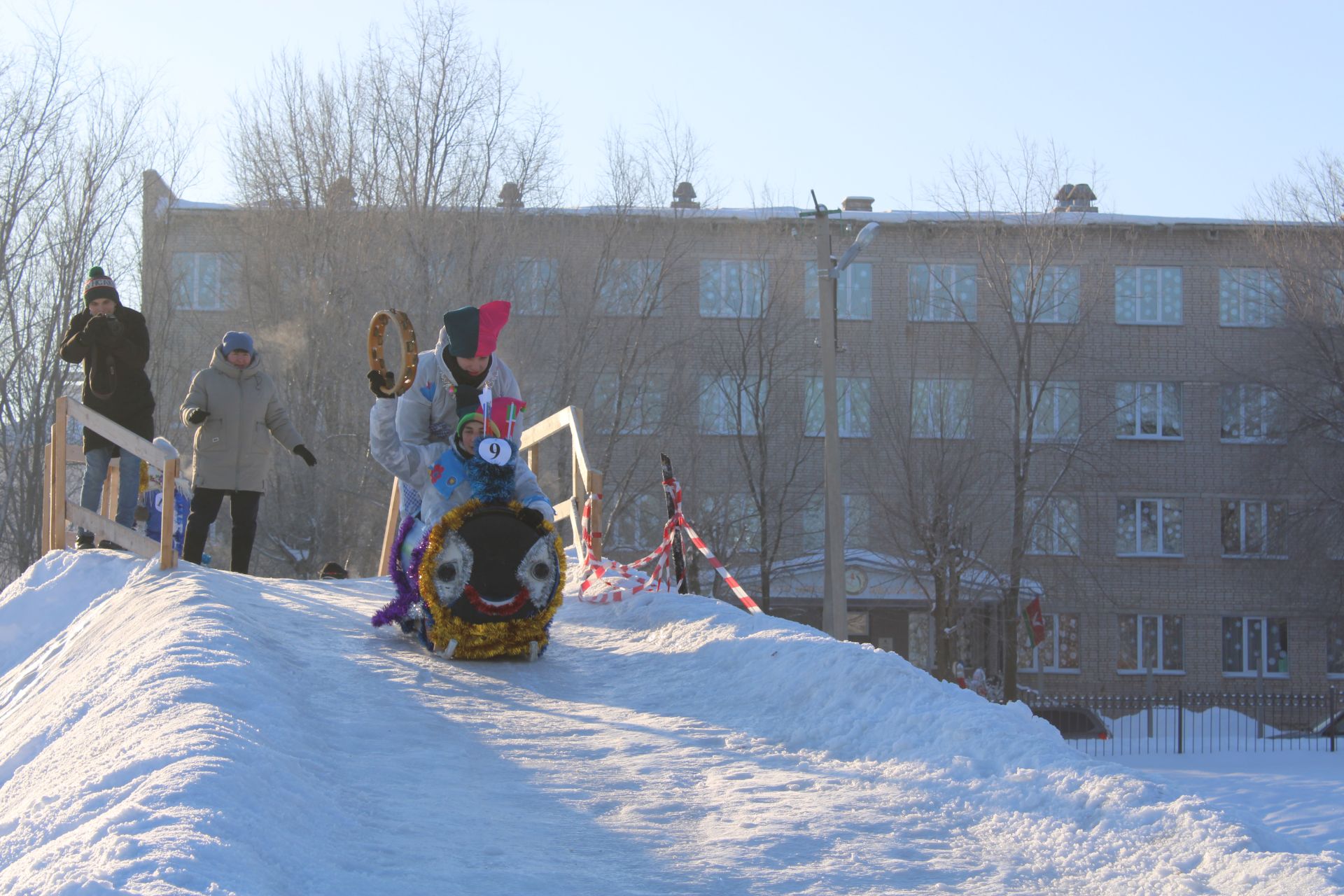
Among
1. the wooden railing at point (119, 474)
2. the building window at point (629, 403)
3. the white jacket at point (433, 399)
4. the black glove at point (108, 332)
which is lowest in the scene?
the wooden railing at point (119, 474)

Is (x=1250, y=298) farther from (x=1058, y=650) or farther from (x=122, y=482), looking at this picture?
(x=122, y=482)

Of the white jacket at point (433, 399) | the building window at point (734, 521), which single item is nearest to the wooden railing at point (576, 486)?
the white jacket at point (433, 399)

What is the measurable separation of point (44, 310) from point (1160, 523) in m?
27.0

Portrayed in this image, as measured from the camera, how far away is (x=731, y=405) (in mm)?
33656

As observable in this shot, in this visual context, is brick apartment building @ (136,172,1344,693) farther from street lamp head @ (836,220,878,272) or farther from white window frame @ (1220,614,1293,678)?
street lamp head @ (836,220,878,272)

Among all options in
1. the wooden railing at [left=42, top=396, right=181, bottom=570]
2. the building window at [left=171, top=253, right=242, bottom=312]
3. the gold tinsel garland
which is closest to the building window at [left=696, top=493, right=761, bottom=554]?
the building window at [left=171, top=253, right=242, bottom=312]

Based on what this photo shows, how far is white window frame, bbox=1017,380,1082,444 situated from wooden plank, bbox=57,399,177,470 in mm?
25341

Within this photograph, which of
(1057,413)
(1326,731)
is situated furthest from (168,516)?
(1057,413)

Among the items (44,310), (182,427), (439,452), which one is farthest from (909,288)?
(439,452)

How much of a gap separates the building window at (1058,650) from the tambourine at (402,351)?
91.9ft

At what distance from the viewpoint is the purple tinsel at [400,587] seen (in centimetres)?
884

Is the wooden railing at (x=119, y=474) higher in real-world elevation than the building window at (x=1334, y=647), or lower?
higher

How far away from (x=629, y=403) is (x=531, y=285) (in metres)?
3.56

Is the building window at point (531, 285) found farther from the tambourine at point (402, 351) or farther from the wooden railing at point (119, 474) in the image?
the tambourine at point (402, 351)
